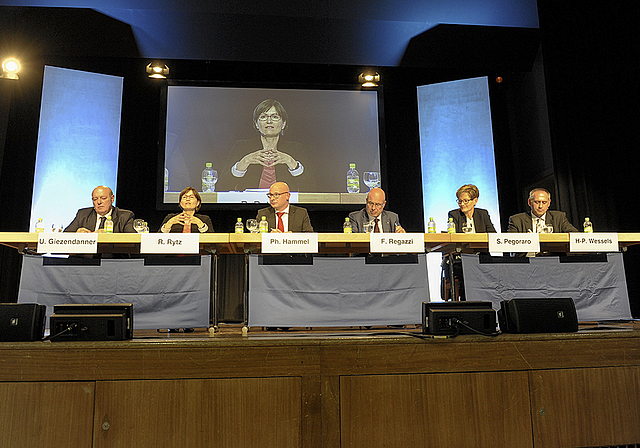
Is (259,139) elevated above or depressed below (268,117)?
below

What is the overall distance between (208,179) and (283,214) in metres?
1.36

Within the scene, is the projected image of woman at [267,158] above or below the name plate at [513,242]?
above

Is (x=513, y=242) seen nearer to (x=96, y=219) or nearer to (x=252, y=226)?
(x=252, y=226)

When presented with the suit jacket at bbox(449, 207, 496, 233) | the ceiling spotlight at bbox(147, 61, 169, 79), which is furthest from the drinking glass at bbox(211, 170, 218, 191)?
the suit jacket at bbox(449, 207, 496, 233)

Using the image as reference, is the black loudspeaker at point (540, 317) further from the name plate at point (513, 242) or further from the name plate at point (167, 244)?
the name plate at point (167, 244)

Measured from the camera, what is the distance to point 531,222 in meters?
3.16

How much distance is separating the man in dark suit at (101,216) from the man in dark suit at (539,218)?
2.59 m

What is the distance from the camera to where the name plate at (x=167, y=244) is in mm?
2105

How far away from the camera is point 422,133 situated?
15.9 feet

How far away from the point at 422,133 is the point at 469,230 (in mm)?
2473

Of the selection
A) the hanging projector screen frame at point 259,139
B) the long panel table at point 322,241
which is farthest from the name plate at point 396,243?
the hanging projector screen frame at point 259,139

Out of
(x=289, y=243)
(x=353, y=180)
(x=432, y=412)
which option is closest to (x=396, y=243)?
A: (x=289, y=243)

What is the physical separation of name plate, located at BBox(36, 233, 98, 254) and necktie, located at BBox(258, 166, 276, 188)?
2393 mm

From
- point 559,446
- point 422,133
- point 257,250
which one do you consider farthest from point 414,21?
point 559,446
